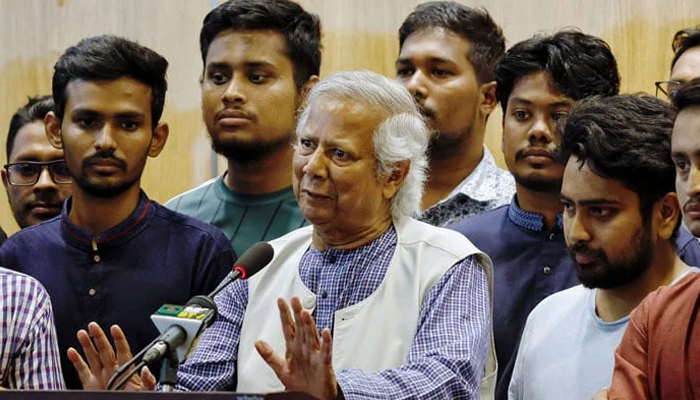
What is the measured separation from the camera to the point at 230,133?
3.76 m

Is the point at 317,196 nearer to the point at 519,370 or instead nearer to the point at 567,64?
the point at 519,370

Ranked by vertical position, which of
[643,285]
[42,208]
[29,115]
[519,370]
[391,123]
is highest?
[391,123]

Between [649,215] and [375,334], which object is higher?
[649,215]

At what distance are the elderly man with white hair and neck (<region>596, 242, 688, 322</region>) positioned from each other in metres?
0.29

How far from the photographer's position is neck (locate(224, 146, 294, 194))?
3787 millimetres

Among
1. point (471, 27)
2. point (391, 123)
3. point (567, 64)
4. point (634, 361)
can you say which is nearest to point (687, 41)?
point (567, 64)

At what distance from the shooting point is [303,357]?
260 centimetres

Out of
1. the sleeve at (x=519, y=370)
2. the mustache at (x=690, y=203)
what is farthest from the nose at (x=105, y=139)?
the mustache at (x=690, y=203)

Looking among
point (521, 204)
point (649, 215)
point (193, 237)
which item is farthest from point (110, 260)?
point (649, 215)

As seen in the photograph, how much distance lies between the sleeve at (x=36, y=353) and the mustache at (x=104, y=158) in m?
0.57

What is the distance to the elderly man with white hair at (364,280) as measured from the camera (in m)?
2.75

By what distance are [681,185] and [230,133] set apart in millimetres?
1523

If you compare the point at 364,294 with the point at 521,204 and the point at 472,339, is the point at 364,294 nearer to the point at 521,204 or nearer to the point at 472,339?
the point at 472,339

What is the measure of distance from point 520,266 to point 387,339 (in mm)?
635
